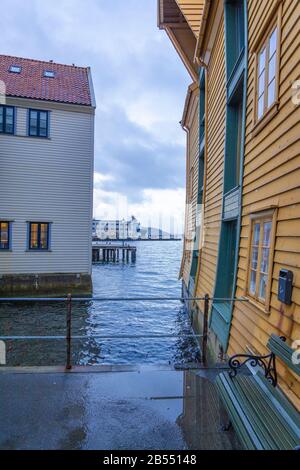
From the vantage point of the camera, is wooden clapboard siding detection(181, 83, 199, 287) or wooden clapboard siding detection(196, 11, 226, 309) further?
wooden clapboard siding detection(181, 83, 199, 287)

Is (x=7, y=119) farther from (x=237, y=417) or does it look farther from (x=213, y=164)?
(x=237, y=417)

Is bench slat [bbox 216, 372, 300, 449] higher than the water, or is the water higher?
bench slat [bbox 216, 372, 300, 449]

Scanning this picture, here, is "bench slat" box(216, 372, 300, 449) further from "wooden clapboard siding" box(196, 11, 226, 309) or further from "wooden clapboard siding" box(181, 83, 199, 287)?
"wooden clapboard siding" box(181, 83, 199, 287)

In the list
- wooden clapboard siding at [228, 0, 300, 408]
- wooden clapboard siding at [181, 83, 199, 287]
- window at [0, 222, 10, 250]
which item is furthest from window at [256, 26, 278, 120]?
window at [0, 222, 10, 250]

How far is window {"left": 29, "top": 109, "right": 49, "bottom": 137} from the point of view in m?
17.0

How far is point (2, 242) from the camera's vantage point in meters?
16.7

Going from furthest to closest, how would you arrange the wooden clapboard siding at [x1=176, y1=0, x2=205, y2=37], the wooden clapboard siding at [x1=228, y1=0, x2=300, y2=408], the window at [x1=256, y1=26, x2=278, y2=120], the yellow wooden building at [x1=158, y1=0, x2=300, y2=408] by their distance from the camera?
the wooden clapboard siding at [x1=176, y1=0, x2=205, y2=37]
the window at [x1=256, y1=26, x2=278, y2=120]
the yellow wooden building at [x1=158, y1=0, x2=300, y2=408]
the wooden clapboard siding at [x1=228, y1=0, x2=300, y2=408]

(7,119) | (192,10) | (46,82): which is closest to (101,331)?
(192,10)

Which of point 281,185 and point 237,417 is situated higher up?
point 281,185

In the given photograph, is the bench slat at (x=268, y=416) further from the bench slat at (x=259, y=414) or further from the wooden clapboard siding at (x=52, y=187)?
the wooden clapboard siding at (x=52, y=187)

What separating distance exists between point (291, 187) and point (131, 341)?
853 cm

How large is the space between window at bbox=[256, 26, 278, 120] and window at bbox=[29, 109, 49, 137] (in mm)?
13770

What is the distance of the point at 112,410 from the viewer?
12.6 ft

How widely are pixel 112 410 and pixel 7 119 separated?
53.0 ft
